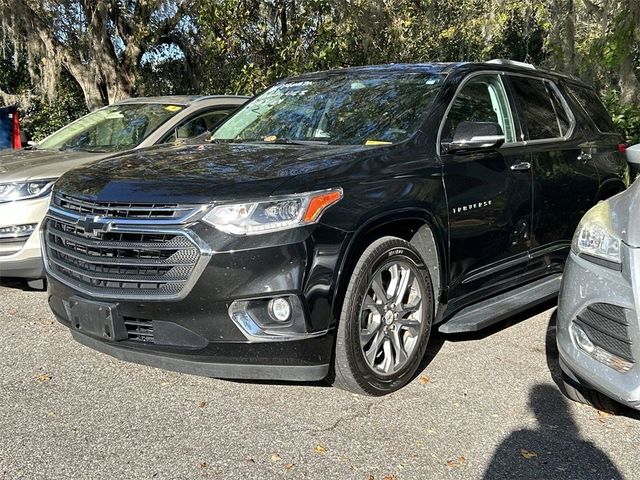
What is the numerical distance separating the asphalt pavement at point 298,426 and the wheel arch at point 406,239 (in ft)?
1.93

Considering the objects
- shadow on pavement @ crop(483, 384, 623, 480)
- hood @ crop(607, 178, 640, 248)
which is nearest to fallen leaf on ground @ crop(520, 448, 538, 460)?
shadow on pavement @ crop(483, 384, 623, 480)

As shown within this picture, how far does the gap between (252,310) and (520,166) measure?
235 centimetres

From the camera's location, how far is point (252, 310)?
3084mm

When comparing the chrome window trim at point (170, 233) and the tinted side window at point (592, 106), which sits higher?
the tinted side window at point (592, 106)

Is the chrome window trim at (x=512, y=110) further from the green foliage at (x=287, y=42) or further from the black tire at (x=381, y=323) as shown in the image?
the green foliage at (x=287, y=42)

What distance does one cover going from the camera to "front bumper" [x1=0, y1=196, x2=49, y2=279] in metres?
4.97

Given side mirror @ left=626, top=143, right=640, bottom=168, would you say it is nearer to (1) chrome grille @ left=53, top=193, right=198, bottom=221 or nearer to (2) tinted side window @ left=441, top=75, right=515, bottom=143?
(2) tinted side window @ left=441, top=75, right=515, bottom=143

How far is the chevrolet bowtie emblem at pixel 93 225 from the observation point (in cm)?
326

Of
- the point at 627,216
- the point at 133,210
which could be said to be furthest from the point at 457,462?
the point at 133,210

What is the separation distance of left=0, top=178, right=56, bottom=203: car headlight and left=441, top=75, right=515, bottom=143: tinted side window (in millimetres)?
3185

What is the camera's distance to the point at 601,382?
297 cm

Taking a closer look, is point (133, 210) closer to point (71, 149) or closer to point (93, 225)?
point (93, 225)

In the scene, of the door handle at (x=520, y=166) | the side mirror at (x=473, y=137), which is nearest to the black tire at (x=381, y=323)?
the side mirror at (x=473, y=137)

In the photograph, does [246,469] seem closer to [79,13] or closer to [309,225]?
[309,225]
